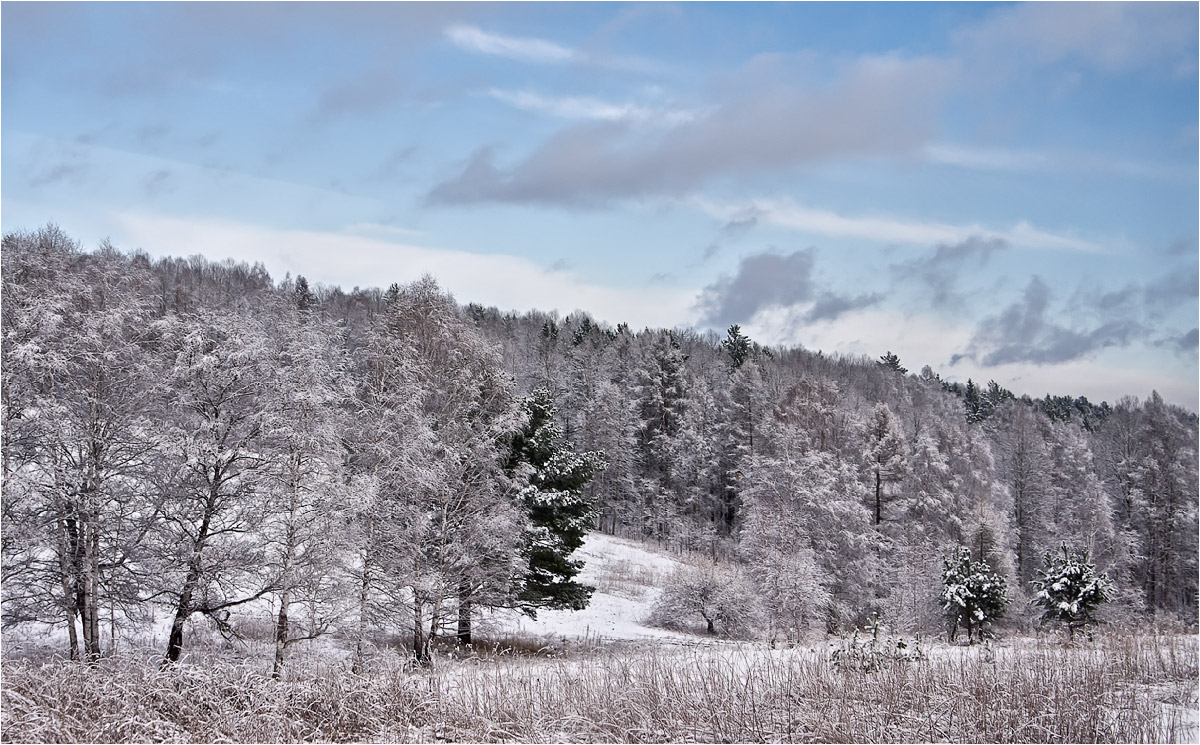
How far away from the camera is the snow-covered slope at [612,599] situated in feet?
92.0

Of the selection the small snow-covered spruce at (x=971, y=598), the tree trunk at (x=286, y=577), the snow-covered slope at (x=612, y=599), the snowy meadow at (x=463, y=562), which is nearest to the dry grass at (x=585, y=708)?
the snowy meadow at (x=463, y=562)

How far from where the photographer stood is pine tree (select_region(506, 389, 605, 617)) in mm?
24672

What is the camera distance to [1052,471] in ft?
168

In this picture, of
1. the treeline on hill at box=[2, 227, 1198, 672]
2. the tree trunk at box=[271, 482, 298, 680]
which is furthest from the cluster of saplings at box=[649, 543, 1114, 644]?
the tree trunk at box=[271, 482, 298, 680]

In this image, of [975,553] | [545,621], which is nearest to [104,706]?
[545,621]

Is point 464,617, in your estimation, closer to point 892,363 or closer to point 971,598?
point 971,598

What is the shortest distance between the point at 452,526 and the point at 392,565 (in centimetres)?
196

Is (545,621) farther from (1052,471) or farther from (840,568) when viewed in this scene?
(1052,471)

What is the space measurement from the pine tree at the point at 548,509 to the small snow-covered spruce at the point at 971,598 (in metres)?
12.6

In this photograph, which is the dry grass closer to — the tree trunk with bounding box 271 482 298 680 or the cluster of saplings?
the tree trunk with bounding box 271 482 298 680

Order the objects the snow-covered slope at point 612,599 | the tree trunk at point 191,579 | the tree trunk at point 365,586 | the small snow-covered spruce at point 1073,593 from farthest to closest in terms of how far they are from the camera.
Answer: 1. the snow-covered slope at point 612,599
2. the small snow-covered spruce at point 1073,593
3. the tree trunk at point 365,586
4. the tree trunk at point 191,579

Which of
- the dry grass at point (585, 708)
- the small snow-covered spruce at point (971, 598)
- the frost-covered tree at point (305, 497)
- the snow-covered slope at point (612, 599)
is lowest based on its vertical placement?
the snow-covered slope at point (612, 599)

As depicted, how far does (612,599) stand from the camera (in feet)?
116

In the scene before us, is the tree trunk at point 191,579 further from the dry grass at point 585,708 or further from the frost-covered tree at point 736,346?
the frost-covered tree at point 736,346
